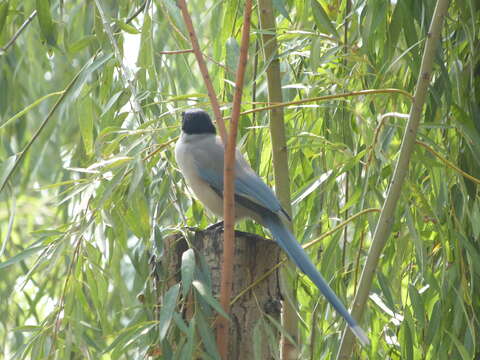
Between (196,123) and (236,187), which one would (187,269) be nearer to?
(236,187)

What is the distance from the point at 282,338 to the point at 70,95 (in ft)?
3.32

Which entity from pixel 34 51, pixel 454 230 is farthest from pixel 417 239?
pixel 34 51

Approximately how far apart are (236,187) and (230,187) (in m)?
0.76

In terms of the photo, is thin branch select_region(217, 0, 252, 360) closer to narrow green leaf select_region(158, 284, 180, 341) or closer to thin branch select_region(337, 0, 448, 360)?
narrow green leaf select_region(158, 284, 180, 341)

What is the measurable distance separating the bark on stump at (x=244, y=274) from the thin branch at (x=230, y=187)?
8 cm

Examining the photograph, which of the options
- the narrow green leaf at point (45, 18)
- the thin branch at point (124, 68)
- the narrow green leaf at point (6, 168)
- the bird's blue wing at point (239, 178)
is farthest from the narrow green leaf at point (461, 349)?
the narrow green leaf at point (45, 18)

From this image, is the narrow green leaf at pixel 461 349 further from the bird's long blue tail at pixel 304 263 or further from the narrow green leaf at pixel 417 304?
the bird's long blue tail at pixel 304 263

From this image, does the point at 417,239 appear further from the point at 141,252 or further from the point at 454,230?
the point at 141,252

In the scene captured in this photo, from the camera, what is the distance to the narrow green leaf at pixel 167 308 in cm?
199

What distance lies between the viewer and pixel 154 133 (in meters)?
2.43

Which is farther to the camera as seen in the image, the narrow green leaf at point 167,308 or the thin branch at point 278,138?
the thin branch at point 278,138

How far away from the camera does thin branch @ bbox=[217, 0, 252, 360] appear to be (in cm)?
193

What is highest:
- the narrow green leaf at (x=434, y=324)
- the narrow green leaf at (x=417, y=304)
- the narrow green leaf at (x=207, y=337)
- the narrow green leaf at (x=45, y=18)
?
the narrow green leaf at (x=45, y=18)

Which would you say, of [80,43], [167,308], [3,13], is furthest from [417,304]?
[3,13]
